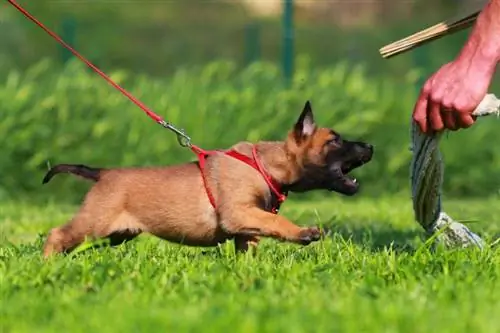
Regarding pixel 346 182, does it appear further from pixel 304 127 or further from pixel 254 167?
pixel 254 167

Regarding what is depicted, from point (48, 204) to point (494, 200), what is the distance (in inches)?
161

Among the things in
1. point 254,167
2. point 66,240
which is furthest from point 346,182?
point 66,240

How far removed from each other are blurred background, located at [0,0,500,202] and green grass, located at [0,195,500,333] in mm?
5326

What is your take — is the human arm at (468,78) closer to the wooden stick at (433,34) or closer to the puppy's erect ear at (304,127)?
the wooden stick at (433,34)

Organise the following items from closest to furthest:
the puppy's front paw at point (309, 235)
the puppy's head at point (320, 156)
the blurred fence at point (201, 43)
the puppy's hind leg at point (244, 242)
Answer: the puppy's front paw at point (309, 235) < the puppy's hind leg at point (244, 242) < the puppy's head at point (320, 156) < the blurred fence at point (201, 43)

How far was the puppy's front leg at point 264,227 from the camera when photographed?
5555 mm

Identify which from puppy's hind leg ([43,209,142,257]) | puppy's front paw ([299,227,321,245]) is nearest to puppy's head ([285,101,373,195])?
puppy's front paw ([299,227,321,245])

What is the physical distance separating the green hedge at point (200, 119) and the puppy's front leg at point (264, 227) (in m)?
5.55

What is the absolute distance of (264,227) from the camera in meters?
5.65

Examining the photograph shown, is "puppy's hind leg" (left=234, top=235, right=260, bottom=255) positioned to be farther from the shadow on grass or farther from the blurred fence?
the blurred fence

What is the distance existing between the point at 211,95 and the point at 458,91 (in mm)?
7310

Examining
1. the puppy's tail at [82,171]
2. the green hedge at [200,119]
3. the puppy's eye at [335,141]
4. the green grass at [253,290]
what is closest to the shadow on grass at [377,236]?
the green grass at [253,290]

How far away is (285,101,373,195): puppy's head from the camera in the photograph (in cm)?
605

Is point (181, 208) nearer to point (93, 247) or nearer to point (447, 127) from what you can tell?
point (93, 247)
